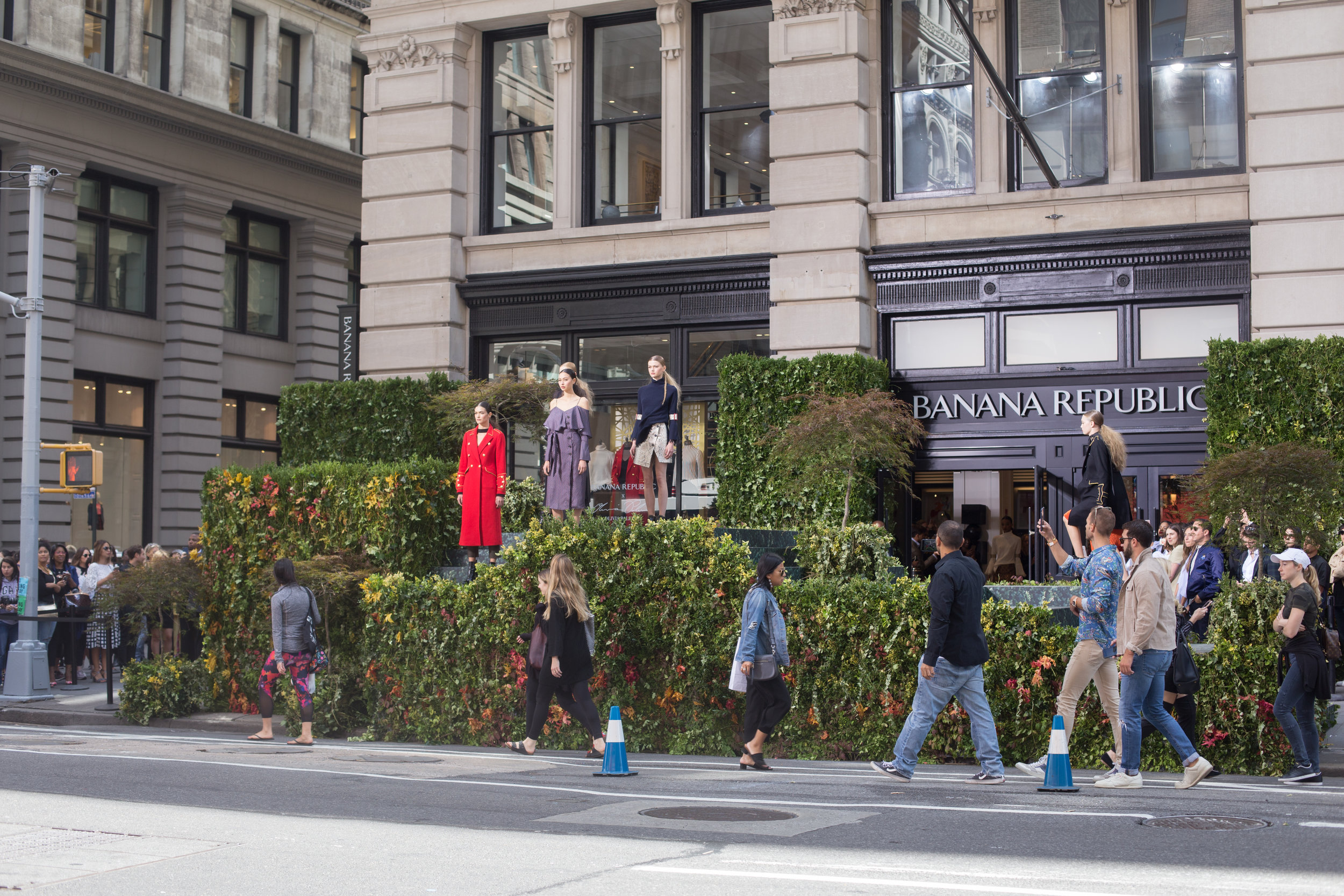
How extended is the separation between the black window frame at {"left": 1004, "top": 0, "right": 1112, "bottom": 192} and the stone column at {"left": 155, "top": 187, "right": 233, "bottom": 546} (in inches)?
818

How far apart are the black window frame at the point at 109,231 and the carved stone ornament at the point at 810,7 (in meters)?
17.7

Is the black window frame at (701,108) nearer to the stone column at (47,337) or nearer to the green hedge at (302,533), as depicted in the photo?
the green hedge at (302,533)

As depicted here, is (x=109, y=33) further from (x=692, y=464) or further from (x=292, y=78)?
(x=692, y=464)

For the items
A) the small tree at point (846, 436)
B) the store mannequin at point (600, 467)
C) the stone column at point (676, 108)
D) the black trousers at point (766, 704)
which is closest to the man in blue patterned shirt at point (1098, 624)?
the black trousers at point (766, 704)

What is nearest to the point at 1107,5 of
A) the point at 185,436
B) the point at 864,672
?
the point at 864,672

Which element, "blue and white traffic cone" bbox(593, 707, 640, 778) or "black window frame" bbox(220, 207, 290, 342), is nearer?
"blue and white traffic cone" bbox(593, 707, 640, 778)

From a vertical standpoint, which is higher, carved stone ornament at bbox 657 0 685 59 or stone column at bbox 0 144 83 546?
carved stone ornament at bbox 657 0 685 59

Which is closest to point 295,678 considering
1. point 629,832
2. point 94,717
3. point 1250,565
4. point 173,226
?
point 94,717

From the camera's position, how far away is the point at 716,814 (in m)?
10.2

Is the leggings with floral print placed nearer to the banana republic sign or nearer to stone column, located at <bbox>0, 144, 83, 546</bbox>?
the banana republic sign

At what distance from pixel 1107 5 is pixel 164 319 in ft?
75.2

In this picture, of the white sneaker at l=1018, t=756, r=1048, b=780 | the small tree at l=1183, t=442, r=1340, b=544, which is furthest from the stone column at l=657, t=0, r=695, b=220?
the white sneaker at l=1018, t=756, r=1048, b=780

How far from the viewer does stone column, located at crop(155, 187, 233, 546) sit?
34625 mm

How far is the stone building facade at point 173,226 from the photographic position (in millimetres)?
31125
